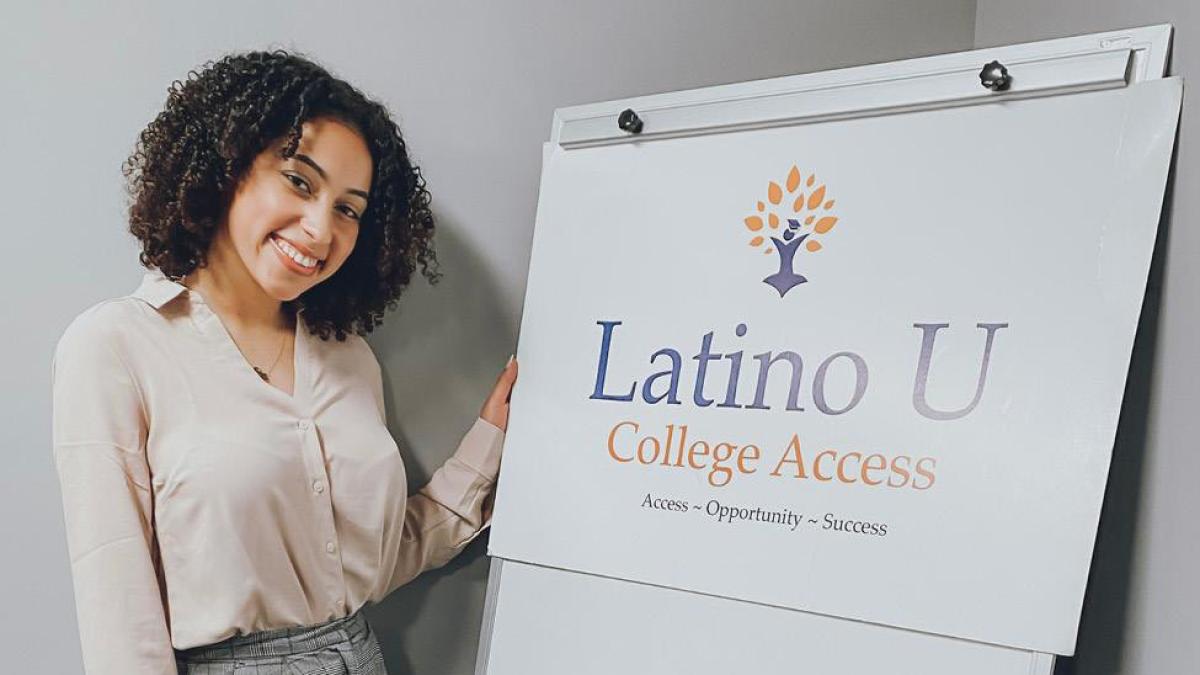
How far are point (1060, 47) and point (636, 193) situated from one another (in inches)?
23.0

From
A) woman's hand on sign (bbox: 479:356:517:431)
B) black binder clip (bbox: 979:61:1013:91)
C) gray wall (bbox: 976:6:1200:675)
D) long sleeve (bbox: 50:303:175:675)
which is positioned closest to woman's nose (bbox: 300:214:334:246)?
long sleeve (bbox: 50:303:175:675)

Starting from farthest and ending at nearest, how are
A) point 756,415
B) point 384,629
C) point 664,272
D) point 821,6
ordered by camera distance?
point 821,6 < point 384,629 < point 664,272 < point 756,415

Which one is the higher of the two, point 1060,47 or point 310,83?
point 1060,47

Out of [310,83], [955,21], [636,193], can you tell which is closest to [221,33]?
[310,83]

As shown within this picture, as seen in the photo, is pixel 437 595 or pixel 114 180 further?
pixel 437 595

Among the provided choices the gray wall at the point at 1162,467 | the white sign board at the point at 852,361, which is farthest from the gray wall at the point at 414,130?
the gray wall at the point at 1162,467

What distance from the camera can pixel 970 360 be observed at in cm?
124

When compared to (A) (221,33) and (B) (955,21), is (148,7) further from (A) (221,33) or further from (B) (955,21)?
(B) (955,21)

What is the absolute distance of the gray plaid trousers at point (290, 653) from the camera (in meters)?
1.39

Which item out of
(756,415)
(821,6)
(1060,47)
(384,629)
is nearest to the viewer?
(1060,47)

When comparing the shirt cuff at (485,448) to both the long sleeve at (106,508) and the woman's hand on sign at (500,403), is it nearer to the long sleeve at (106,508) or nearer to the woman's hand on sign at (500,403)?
the woman's hand on sign at (500,403)

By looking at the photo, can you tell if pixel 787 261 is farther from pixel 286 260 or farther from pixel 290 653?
pixel 290 653

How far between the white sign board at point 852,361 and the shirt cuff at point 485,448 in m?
0.11

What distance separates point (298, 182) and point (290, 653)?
613 millimetres
